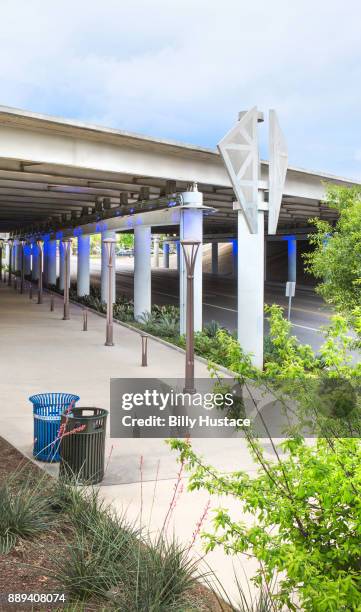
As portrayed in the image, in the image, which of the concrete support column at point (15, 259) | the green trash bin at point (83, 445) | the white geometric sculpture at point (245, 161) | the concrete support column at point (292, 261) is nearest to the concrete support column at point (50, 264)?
the concrete support column at point (15, 259)

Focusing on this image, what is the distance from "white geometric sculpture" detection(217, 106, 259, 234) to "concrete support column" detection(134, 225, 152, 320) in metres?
10.9

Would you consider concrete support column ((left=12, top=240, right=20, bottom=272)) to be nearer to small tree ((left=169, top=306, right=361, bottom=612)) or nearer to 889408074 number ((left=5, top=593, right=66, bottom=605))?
889408074 number ((left=5, top=593, right=66, bottom=605))

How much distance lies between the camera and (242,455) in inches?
380

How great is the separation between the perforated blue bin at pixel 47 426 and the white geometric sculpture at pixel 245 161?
30.1 ft

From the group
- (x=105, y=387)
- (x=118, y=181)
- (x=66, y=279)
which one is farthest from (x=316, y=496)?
(x=66, y=279)

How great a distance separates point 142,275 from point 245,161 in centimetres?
1187

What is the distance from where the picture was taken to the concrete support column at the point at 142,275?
2738 cm

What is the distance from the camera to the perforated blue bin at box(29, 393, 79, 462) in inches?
340

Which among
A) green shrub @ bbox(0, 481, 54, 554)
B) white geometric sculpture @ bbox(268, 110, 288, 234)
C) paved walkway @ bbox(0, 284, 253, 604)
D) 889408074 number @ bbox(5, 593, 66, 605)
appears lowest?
paved walkway @ bbox(0, 284, 253, 604)

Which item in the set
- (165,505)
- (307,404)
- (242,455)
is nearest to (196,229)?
(242,455)

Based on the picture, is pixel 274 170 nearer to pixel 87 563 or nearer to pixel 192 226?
pixel 192 226

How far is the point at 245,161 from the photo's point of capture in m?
16.5

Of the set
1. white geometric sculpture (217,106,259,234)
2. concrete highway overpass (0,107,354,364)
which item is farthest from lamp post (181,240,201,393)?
concrete highway overpass (0,107,354,364)

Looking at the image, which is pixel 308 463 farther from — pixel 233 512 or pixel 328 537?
pixel 233 512
